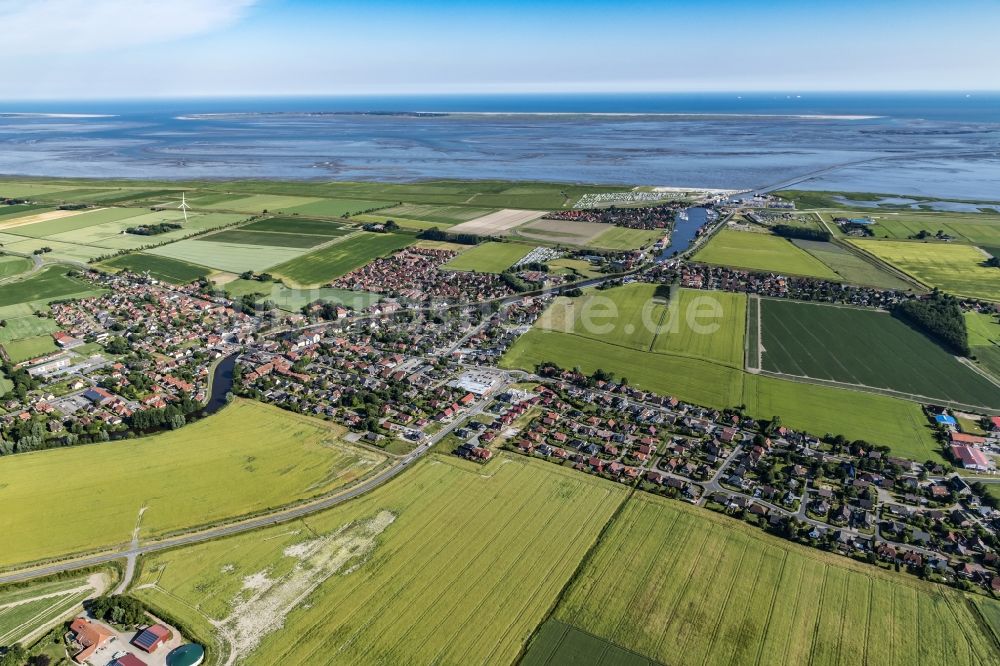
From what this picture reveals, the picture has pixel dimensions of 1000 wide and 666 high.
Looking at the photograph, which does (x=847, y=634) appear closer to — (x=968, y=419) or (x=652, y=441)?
(x=652, y=441)

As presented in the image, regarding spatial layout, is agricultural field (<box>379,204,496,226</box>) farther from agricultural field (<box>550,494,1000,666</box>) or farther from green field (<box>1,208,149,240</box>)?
agricultural field (<box>550,494,1000,666</box>)

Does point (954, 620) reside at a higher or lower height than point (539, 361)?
lower

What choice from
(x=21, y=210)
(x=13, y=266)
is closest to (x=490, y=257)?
(x=13, y=266)

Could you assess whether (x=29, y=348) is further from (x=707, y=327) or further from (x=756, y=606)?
(x=707, y=327)

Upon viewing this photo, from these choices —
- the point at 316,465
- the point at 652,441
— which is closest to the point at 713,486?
the point at 652,441

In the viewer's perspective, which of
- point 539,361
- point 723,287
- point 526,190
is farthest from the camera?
point 526,190


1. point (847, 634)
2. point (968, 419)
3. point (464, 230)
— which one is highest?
point (464, 230)

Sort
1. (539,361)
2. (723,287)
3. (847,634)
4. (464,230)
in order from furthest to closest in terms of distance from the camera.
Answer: (464,230), (723,287), (539,361), (847,634)

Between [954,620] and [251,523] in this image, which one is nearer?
[954,620]
